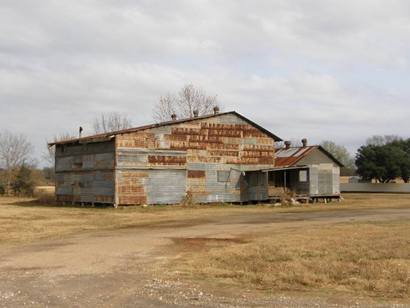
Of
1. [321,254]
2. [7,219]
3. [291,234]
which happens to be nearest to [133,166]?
[7,219]

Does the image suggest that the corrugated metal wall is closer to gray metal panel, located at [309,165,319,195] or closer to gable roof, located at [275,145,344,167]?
gray metal panel, located at [309,165,319,195]

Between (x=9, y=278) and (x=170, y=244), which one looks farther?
(x=170, y=244)

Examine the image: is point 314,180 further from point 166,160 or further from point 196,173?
point 166,160

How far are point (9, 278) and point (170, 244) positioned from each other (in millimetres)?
5986

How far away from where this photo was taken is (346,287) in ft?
32.0

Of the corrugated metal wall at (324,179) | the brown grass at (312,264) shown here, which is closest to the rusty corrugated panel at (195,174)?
the corrugated metal wall at (324,179)

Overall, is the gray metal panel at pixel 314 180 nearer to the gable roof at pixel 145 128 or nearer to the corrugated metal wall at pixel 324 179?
the corrugated metal wall at pixel 324 179

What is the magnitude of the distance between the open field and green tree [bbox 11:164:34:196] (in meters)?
43.0

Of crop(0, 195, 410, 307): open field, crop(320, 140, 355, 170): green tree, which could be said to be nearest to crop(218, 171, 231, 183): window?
crop(0, 195, 410, 307): open field

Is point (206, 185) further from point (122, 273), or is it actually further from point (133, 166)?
point (122, 273)

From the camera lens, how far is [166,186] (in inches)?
1491

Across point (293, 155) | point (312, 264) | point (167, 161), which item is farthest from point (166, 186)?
point (312, 264)

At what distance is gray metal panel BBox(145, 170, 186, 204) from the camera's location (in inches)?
1469

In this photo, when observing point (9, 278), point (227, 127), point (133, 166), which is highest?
point (227, 127)
